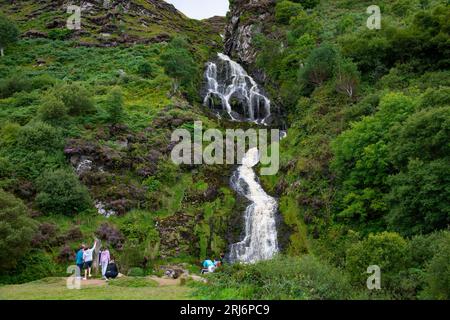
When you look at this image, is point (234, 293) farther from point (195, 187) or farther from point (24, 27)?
point (24, 27)

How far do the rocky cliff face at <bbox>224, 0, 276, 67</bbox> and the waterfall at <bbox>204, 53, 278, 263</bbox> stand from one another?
272 centimetres

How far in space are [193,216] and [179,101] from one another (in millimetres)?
25516

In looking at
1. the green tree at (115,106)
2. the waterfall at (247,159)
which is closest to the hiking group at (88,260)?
the waterfall at (247,159)

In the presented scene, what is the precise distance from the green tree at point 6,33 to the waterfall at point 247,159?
1396 inches

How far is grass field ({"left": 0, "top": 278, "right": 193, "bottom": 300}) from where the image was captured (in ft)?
53.7

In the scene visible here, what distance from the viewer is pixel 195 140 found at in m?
47.1

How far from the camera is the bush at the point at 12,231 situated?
2498 cm

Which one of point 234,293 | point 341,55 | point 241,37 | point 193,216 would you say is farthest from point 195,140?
point 241,37

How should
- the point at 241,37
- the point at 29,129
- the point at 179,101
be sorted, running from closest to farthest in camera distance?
the point at 29,129 → the point at 179,101 → the point at 241,37

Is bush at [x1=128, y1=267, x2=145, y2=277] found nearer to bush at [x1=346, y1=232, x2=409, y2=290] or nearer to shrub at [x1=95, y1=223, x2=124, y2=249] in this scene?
shrub at [x1=95, y1=223, x2=124, y2=249]

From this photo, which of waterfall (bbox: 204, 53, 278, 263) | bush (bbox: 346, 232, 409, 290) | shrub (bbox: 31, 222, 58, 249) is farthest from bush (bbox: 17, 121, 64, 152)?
bush (bbox: 346, 232, 409, 290)

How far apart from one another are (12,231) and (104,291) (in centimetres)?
1077

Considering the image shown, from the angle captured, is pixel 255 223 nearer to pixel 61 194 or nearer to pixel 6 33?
pixel 61 194

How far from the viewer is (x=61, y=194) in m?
33.6
